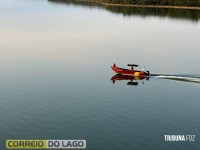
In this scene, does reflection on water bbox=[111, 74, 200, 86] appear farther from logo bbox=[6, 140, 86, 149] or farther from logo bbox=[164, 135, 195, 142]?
logo bbox=[6, 140, 86, 149]

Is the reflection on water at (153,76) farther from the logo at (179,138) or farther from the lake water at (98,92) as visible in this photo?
the logo at (179,138)

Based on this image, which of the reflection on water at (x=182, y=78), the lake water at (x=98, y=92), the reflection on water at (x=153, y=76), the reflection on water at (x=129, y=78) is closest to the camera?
the lake water at (x=98, y=92)

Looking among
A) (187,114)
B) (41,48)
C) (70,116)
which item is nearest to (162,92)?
(187,114)

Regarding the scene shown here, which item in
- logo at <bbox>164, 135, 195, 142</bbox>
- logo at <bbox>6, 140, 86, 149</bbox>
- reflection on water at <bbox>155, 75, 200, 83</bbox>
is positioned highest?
logo at <bbox>164, 135, 195, 142</bbox>

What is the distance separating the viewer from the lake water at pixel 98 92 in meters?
62.8

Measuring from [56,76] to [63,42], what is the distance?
168 feet

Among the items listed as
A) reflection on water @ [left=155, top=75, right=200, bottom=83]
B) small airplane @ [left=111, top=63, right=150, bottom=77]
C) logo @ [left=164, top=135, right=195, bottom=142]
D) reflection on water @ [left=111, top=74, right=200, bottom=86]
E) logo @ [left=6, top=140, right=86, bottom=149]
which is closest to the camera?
logo @ [left=6, top=140, right=86, bottom=149]

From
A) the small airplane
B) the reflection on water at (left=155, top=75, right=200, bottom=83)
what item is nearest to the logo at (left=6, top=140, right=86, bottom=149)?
the small airplane

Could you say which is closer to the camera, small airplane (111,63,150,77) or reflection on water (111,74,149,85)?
reflection on water (111,74,149,85)

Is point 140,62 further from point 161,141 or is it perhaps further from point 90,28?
point 90,28

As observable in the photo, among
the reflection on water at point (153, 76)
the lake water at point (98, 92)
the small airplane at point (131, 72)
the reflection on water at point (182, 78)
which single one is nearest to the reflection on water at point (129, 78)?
the reflection on water at point (153, 76)

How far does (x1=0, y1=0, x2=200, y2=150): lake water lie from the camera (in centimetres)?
6278

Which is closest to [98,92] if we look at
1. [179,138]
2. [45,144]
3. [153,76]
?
[153,76]

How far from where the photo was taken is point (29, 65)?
109 m
